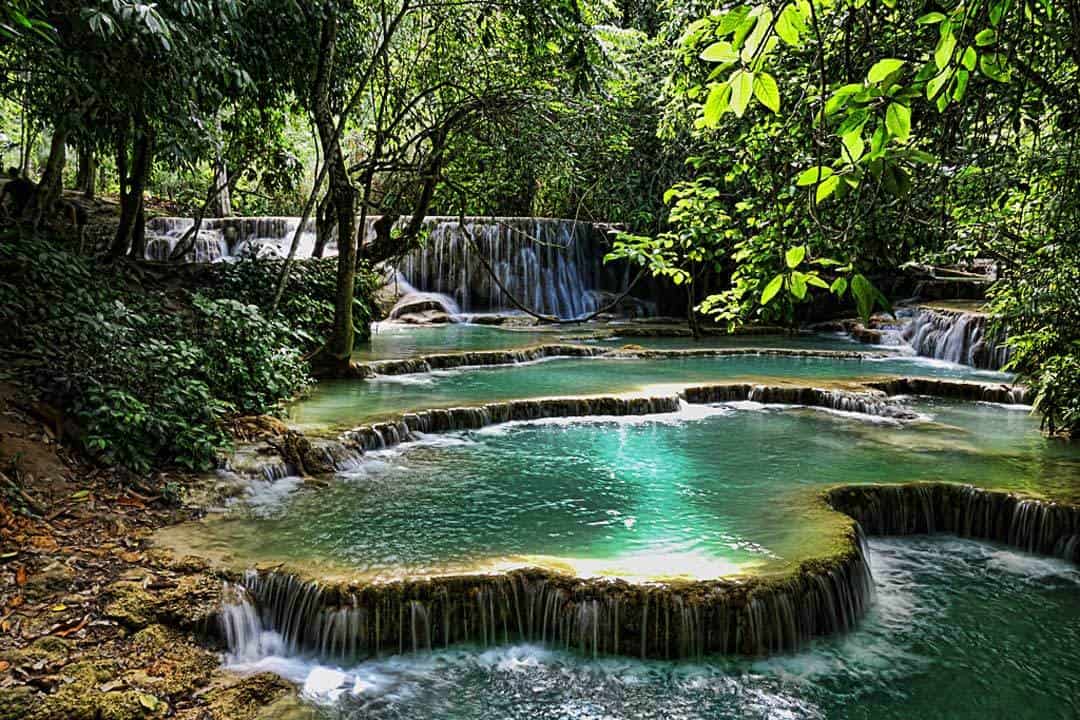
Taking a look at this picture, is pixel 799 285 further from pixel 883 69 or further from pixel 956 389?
pixel 956 389

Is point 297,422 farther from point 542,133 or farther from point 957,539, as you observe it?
point 957,539

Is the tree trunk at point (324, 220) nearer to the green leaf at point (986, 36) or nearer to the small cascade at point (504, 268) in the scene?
the small cascade at point (504, 268)

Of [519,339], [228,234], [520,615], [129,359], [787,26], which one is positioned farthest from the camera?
[228,234]

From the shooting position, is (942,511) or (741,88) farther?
(942,511)

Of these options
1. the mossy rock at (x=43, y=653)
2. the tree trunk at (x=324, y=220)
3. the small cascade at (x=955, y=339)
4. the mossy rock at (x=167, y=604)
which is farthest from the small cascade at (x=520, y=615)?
the small cascade at (x=955, y=339)

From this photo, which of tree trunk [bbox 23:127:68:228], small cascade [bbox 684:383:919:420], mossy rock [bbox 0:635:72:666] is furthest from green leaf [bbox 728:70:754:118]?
tree trunk [bbox 23:127:68:228]

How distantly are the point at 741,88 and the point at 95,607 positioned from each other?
14.7 feet

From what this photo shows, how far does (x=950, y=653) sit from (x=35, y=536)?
19.2 feet

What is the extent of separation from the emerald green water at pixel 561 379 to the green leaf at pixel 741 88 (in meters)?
7.22

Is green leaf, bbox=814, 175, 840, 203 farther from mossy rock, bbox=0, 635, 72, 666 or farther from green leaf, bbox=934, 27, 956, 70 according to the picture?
mossy rock, bbox=0, 635, 72, 666

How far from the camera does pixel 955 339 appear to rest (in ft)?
51.4

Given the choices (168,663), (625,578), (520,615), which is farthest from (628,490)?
(168,663)

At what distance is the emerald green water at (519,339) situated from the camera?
1480 cm

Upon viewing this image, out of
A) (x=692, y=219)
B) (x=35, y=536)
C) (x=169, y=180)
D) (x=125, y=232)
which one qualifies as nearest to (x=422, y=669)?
(x=35, y=536)
